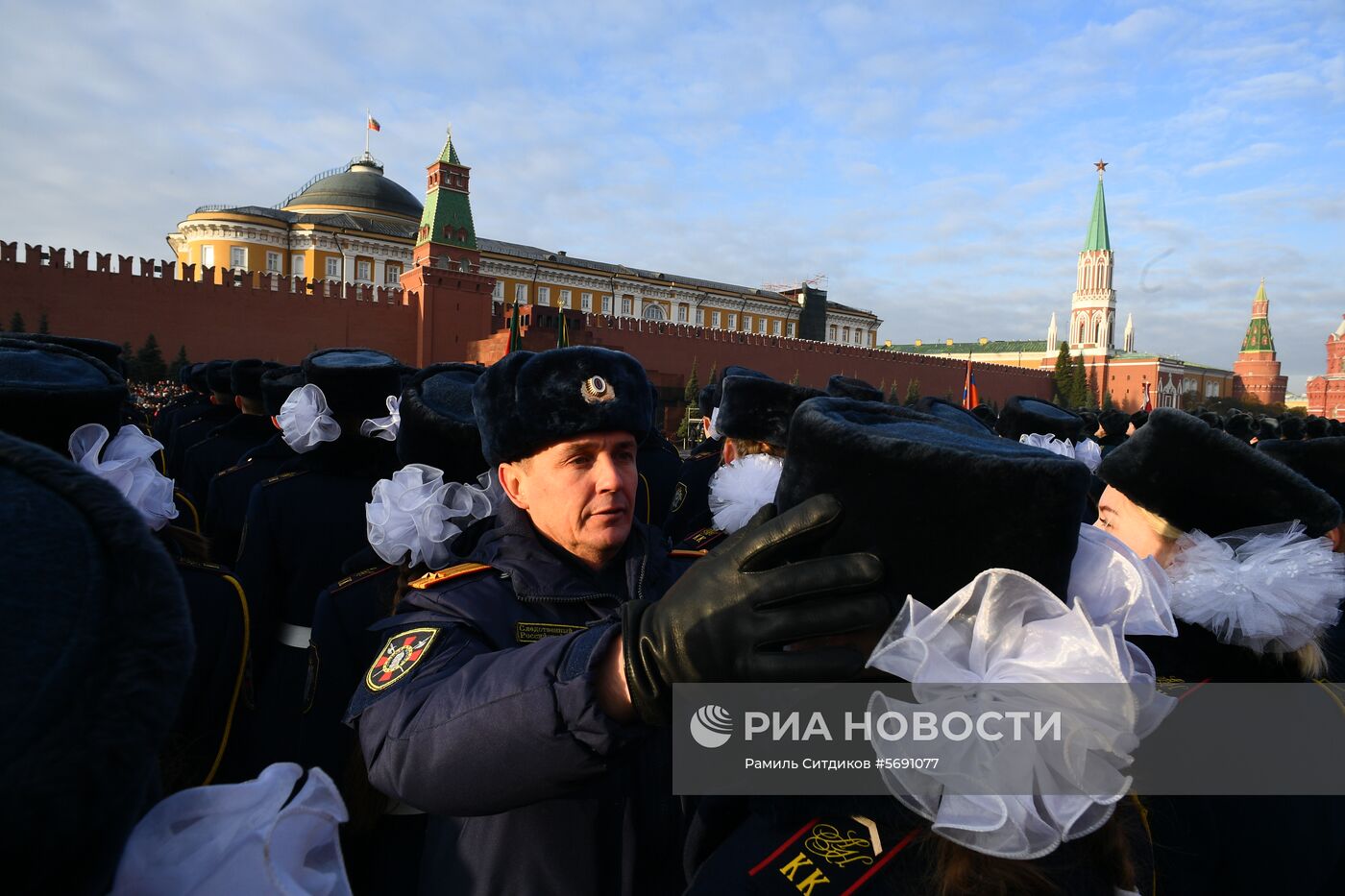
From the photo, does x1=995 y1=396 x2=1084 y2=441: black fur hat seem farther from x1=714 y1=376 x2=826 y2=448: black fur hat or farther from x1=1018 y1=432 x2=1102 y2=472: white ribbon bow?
x1=714 y1=376 x2=826 y2=448: black fur hat

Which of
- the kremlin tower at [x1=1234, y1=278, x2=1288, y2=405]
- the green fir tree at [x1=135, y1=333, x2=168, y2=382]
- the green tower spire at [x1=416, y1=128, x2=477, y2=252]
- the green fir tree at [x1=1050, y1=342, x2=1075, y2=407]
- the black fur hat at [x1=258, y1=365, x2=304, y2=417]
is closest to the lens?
the black fur hat at [x1=258, y1=365, x2=304, y2=417]

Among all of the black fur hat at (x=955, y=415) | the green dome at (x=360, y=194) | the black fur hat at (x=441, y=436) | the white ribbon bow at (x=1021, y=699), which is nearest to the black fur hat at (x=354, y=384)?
the black fur hat at (x=441, y=436)

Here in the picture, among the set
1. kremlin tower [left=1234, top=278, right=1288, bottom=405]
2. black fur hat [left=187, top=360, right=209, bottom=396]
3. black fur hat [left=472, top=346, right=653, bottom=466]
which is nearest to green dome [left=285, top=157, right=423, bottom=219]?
black fur hat [left=187, top=360, right=209, bottom=396]

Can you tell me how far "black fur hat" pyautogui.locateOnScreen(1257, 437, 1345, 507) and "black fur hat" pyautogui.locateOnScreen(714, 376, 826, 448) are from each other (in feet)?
6.66

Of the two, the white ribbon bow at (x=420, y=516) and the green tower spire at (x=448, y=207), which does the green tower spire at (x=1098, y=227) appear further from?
the white ribbon bow at (x=420, y=516)

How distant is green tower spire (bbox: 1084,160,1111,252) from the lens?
282 feet

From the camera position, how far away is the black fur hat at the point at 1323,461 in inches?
132

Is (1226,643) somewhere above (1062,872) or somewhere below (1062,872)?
above

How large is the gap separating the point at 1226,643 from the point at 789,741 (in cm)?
111

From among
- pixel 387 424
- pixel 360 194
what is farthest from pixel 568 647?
pixel 360 194

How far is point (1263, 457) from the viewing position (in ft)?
5.87

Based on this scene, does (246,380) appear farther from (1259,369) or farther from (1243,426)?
(1259,369)

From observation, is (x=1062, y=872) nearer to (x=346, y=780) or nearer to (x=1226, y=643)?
(x=1226, y=643)

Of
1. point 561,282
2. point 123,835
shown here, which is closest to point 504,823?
point 123,835
